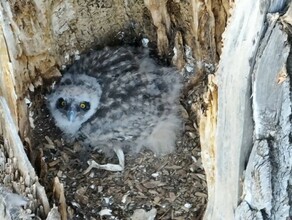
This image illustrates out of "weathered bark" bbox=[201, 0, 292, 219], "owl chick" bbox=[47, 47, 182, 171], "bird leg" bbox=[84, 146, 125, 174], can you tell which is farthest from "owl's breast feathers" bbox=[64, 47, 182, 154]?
"weathered bark" bbox=[201, 0, 292, 219]

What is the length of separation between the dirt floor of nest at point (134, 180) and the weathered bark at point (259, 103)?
1.80ft

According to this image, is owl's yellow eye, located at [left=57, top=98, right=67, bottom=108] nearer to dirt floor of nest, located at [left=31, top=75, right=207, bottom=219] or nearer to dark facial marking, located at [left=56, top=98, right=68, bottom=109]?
dark facial marking, located at [left=56, top=98, right=68, bottom=109]

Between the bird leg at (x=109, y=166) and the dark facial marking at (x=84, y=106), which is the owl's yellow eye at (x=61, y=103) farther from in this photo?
the bird leg at (x=109, y=166)

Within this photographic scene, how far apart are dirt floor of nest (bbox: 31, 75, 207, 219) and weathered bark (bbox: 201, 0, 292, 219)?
0.55 m

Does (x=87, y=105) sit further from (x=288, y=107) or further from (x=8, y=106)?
(x=288, y=107)

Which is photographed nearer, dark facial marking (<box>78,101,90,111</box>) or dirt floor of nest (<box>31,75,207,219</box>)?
dirt floor of nest (<box>31,75,207,219</box>)

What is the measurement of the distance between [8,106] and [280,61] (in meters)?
1.09

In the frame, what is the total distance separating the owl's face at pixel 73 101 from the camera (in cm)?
336

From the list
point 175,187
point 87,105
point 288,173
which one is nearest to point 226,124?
point 288,173

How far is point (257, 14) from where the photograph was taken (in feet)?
7.36

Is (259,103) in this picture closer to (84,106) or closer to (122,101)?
(122,101)

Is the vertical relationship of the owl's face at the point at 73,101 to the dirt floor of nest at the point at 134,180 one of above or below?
above

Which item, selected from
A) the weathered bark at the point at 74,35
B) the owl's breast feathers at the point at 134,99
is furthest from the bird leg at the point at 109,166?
the weathered bark at the point at 74,35

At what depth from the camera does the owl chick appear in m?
3.17
